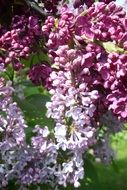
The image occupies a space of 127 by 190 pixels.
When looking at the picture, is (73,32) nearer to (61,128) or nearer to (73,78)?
(73,78)

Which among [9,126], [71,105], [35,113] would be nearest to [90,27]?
[71,105]

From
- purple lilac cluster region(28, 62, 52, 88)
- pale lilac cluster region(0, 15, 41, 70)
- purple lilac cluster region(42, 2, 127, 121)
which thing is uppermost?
pale lilac cluster region(0, 15, 41, 70)

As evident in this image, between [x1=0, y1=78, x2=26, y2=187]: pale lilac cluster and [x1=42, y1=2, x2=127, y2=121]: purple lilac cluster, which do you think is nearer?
[x1=42, y1=2, x2=127, y2=121]: purple lilac cluster

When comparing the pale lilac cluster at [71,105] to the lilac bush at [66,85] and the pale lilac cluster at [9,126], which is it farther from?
the pale lilac cluster at [9,126]

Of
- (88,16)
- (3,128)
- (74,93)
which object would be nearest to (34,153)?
(3,128)

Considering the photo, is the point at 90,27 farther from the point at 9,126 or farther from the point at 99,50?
the point at 9,126

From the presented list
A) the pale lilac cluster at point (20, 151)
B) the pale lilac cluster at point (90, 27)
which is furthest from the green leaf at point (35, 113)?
the pale lilac cluster at point (90, 27)

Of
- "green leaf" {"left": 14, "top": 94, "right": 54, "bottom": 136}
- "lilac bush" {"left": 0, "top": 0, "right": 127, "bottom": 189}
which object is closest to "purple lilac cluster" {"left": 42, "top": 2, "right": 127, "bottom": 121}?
"lilac bush" {"left": 0, "top": 0, "right": 127, "bottom": 189}

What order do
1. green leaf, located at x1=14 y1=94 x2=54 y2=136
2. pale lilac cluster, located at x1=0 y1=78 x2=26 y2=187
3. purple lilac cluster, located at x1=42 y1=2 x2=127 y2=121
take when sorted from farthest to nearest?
green leaf, located at x1=14 y1=94 x2=54 y2=136 < pale lilac cluster, located at x1=0 y1=78 x2=26 y2=187 < purple lilac cluster, located at x1=42 y1=2 x2=127 y2=121

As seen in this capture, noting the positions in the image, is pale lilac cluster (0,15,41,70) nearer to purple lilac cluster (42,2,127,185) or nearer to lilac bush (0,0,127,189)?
lilac bush (0,0,127,189)
